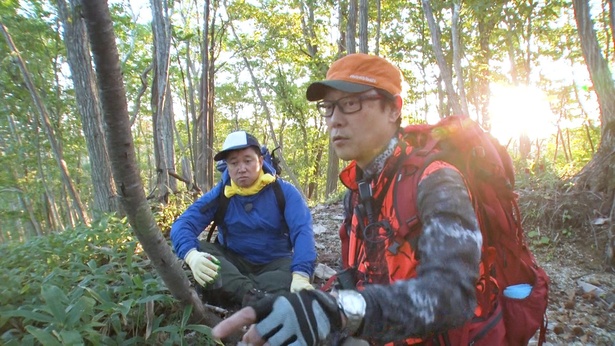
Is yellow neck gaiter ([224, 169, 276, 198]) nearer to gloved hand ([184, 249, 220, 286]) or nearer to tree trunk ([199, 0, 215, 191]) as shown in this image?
gloved hand ([184, 249, 220, 286])

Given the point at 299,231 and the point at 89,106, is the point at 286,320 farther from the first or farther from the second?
the point at 89,106

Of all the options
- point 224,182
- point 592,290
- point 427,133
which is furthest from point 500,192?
point 592,290

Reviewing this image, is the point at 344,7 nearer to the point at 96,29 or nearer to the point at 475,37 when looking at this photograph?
the point at 475,37

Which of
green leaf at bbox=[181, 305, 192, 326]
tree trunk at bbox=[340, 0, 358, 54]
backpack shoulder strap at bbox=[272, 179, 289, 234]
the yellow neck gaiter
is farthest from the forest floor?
tree trunk at bbox=[340, 0, 358, 54]

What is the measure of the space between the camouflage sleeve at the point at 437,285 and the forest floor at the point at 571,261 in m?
2.48

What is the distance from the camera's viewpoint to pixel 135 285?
8.29ft

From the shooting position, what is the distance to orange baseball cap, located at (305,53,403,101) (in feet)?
5.73

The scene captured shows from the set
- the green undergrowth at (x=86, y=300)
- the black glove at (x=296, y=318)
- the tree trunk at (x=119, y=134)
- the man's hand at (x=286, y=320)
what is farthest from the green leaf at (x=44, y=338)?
the black glove at (x=296, y=318)

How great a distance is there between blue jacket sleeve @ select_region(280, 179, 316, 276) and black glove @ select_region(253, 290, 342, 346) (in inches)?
89.5

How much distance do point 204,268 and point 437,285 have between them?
2.28m

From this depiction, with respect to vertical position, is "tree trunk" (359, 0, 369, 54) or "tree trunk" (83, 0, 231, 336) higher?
"tree trunk" (359, 0, 369, 54)

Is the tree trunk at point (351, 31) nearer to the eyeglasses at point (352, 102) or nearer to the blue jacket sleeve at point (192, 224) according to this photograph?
the blue jacket sleeve at point (192, 224)

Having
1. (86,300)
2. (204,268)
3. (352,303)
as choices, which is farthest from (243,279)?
(352,303)

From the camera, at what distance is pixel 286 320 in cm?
96
